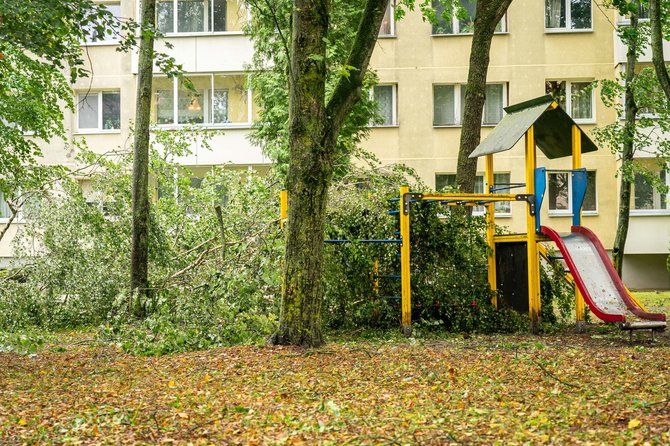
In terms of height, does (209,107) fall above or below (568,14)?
below

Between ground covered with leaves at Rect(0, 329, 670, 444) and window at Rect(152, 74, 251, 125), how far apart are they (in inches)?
748

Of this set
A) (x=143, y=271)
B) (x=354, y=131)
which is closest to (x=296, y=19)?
(x=143, y=271)

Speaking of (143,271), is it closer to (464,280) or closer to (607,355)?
(464,280)

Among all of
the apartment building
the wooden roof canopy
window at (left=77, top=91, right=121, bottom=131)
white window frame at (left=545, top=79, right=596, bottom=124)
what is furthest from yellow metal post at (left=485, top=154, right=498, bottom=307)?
window at (left=77, top=91, right=121, bottom=131)

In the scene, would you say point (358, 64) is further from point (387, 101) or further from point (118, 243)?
point (387, 101)

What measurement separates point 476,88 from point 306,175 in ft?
24.1

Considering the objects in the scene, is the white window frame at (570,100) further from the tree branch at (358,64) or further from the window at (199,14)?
the tree branch at (358,64)

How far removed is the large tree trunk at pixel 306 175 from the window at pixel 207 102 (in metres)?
19.5

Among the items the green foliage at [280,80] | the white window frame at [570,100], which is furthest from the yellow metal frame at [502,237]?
the white window frame at [570,100]

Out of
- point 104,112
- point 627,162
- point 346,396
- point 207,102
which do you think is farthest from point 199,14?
point 346,396

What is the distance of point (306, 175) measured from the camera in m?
10.4

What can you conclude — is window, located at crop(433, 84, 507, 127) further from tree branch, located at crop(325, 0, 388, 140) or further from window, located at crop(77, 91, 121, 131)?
tree branch, located at crop(325, 0, 388, 140)

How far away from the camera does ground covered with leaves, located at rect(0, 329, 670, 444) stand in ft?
21.0

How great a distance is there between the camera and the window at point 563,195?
96.2ft
